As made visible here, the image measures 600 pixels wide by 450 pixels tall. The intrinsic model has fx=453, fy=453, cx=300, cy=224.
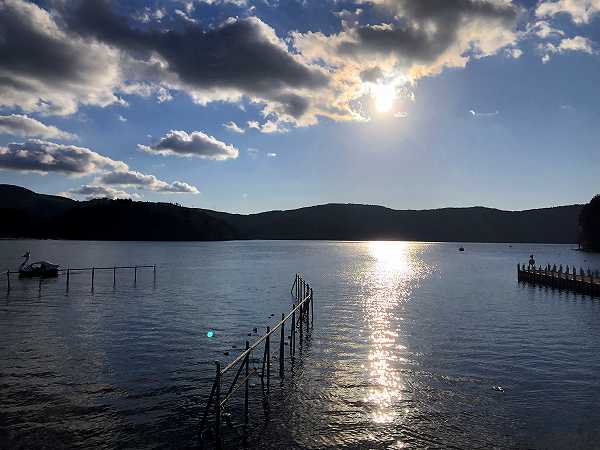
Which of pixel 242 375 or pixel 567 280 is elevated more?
pixel 567 280

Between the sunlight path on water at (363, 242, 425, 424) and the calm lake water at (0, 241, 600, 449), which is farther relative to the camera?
the sunlight path on water at (363, 242, 425, 424)

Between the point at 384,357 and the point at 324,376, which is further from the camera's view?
the point at 384,357

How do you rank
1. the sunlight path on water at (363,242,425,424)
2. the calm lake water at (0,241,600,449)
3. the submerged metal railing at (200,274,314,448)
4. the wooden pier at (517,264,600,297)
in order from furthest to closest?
the wooden pier at (517,264,600,297) → the sunlight path on water at (363,242,425,424) → the calm lake water at (0,241,600,449) → the submerged metal railing at (200,274,314,448)

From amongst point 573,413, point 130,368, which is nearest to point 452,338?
point 573,413

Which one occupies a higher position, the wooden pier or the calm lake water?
the wooden pier

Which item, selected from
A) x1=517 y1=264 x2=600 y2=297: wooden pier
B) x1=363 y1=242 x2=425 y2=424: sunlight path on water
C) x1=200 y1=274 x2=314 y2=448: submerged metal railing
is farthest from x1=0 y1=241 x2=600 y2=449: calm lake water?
x1=517 y1=264 x2=600 y2=297: wooden pier

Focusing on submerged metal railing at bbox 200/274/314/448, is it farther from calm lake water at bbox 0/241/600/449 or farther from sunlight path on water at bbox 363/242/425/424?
sunlight path on water at bbox 363/242/425/424

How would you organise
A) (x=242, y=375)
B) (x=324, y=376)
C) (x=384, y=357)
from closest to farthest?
(x=324, y=376) < (x=242, y=375) < (x=384, y=357)

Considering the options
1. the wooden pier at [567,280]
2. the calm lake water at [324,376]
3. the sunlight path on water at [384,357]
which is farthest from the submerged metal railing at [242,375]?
the wooden pier at [567,280]

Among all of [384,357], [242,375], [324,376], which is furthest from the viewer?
[384,357]

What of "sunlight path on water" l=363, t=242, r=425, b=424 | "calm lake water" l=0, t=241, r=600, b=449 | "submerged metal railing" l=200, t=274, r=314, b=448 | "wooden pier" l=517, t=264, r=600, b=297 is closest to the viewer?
"submerged metal railing" l=200, t=274, r=314, b=448

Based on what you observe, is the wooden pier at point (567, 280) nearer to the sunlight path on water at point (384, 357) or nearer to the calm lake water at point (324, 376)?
the calm lake water at point (324, 376)

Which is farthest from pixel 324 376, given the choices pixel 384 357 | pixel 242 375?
pixel 384 357

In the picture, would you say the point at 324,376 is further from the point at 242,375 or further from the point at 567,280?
the point at 567,280
